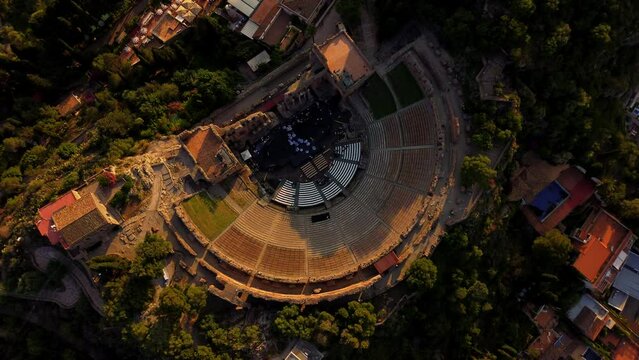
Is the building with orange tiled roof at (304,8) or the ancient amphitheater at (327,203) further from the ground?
the building with orange tiled roof at (304,8)

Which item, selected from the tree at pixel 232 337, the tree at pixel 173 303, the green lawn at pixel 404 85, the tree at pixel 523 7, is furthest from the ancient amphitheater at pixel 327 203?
the tree at pixel 523 7

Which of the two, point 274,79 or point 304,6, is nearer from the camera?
point 304,6

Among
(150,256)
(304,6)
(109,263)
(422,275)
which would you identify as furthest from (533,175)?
(109,263)

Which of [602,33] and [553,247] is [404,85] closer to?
[602,33]

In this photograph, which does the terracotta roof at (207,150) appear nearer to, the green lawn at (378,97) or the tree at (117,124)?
the tree at (117,124)

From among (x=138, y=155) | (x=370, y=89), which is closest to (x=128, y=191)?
(x=138, y=155)

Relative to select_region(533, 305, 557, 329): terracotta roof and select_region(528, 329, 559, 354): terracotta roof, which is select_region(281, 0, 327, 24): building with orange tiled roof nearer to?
select_region(533, 305, 557, 329): terracotta roof
